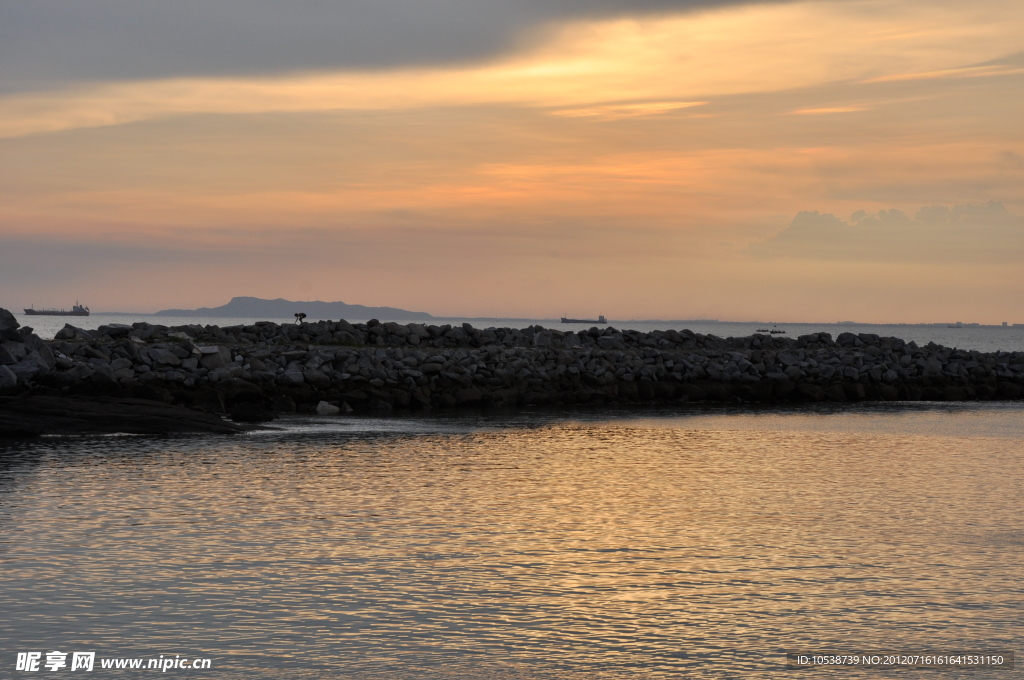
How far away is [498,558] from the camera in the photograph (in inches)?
550

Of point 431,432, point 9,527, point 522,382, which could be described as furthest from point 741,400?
point 9,527

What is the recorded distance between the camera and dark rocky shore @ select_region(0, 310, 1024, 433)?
35.8 m

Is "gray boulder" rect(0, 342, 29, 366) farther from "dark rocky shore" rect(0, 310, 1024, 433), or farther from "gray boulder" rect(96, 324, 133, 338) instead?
"gray boulder" rect(96, 324, 133, 338)

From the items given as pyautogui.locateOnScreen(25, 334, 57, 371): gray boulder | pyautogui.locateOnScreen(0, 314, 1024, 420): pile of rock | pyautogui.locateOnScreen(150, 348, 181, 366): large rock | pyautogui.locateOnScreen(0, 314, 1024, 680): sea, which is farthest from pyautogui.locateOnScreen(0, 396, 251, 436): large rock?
pyautogui.locateOnScreen(150, 348, 181, 366): large rock

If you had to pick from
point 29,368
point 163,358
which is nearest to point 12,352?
point 29,368

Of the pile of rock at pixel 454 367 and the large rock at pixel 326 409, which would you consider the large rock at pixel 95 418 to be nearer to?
the pile of rock at pixel 454 367

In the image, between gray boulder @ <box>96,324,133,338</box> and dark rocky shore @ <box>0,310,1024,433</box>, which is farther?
gray boulder @ <box>96,324,133,338</box>

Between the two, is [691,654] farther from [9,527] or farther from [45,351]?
[45,351]

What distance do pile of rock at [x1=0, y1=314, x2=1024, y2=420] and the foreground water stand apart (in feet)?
33.3

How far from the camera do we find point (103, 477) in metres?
20.7

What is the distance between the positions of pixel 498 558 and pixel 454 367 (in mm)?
27831

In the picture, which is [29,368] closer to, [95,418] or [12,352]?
[12,352]

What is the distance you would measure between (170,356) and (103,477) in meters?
17.3

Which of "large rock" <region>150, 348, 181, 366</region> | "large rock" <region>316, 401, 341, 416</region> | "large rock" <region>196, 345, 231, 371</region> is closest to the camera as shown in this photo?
"large rock" <region>316, 401, 341, 416</region>
